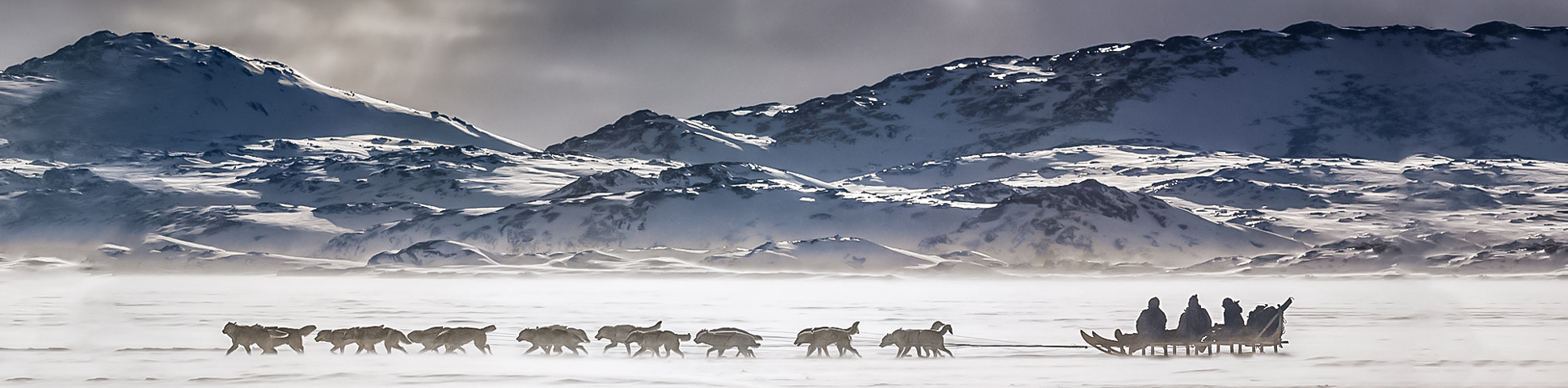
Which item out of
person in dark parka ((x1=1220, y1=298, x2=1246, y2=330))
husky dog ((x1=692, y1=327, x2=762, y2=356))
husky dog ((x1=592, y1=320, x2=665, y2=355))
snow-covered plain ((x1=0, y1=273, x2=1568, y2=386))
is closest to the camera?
snow-covered plain ((x1=0, y1=273, x2=1568, y2=386))

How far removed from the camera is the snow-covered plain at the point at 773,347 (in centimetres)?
2661

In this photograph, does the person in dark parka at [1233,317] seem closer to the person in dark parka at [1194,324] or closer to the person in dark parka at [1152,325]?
the person in dark parka at [1194,324]

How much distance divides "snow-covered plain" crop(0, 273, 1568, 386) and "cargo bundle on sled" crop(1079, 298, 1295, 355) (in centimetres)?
49

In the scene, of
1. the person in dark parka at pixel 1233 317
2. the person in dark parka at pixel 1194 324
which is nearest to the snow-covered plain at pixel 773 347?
the person in dark parka at pixel 1194 324

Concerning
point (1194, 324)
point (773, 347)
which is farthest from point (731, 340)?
point (1194, 324)

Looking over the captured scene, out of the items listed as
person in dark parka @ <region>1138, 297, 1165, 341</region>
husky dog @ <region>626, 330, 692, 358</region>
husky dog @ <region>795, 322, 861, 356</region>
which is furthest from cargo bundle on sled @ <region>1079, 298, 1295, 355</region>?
husky dog @ <region>626, 330, 692, 358</region>

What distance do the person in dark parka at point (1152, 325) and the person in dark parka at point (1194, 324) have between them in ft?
1.51

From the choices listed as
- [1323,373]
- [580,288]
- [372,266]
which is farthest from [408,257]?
[1323,373]

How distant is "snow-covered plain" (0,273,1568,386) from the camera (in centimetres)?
2661

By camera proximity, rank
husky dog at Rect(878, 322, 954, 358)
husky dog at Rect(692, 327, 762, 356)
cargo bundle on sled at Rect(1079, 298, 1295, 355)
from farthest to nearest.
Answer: cargo bundle on sled at Rect(1079, 298, 1295, 355)
husky dog at Rect(878, 322, 954, 358)
husky dog at Rect(692, 327, 762, 356)

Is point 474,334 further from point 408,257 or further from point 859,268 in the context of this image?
point 408,257

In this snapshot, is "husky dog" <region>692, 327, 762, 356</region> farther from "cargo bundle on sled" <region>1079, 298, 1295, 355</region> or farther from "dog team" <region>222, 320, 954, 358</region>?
"cargo bundle on sled" <region>1079, 298, 1295, 355</region>

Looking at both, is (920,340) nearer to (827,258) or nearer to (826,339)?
(826,339)

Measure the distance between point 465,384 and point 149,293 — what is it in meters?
54.7
